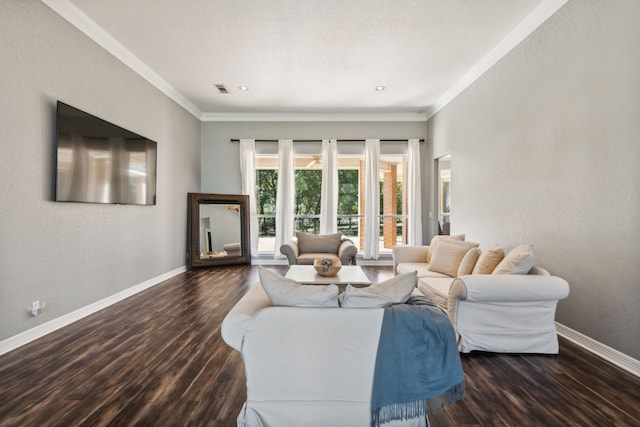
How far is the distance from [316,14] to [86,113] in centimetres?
259

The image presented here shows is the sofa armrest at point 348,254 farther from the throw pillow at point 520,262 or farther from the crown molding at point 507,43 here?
the crown molding at point 507,43

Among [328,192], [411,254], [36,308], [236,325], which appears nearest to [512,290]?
[236,325]

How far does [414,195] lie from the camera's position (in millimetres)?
6445

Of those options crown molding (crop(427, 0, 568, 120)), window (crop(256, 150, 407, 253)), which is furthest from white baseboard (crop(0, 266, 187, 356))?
crown molding (crop(427, 0, 568, 120))

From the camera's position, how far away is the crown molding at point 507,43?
300cm

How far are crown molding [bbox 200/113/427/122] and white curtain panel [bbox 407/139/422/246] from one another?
52 centimetres

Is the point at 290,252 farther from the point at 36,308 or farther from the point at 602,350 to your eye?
the point at 602,350

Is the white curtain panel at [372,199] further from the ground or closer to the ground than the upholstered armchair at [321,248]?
further from the ground

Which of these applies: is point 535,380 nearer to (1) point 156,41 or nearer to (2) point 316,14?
(2) point 316,14

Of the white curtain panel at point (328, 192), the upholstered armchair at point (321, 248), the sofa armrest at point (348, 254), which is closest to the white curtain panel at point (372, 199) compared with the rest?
the white curtain panel at point (328, 192)

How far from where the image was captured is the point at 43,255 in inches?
114

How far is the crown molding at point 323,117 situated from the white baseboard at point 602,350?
4692 millimetres

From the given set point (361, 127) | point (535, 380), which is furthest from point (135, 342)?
point (361, 127)

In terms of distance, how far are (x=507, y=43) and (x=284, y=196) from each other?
4372 millimetres
